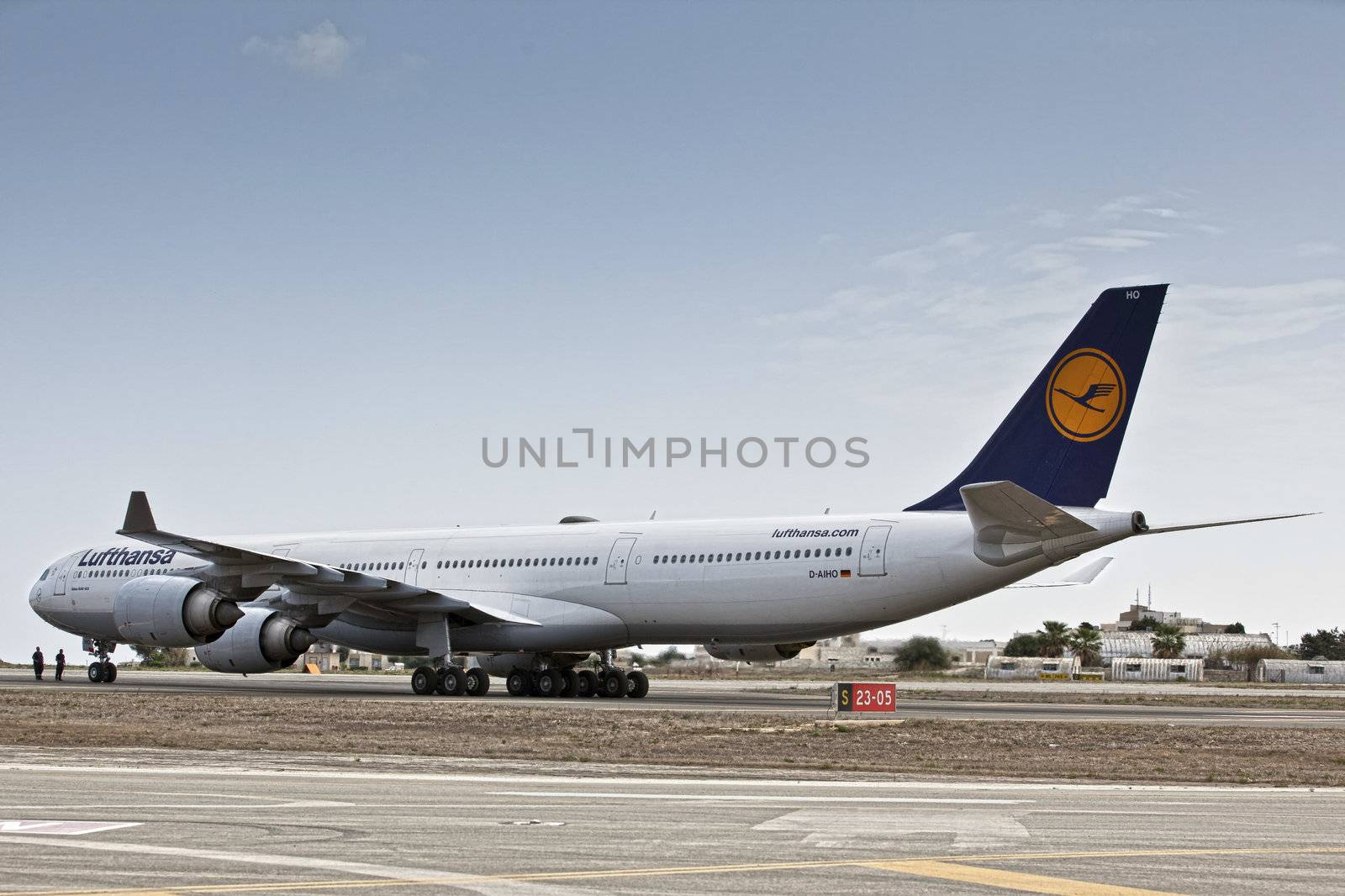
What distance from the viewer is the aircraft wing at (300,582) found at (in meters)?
32.1

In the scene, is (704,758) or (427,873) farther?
(704,758)

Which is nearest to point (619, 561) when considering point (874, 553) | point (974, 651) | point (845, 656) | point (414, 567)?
point (874, 553)

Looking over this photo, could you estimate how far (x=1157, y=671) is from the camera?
73938 mm

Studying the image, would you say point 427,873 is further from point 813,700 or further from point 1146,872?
point 813,700

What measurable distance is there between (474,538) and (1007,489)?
1585 cm

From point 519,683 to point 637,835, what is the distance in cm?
2683

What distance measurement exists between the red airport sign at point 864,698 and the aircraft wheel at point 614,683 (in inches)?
389

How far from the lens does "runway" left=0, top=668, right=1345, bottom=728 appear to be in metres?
26.8

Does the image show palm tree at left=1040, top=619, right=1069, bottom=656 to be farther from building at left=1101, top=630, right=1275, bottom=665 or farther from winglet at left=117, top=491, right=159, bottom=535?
winglet at left=117, top=491, right=159, bottom=535

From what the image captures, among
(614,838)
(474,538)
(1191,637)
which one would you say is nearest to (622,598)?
(474,538)

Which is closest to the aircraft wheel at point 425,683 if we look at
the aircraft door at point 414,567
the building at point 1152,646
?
the aircraft door at point 414,567

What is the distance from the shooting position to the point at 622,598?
34.2 meters

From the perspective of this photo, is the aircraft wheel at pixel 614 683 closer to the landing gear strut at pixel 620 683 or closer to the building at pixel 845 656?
the landing gear strut at pixel 620 683

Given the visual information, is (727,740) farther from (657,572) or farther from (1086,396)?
(657,572)
